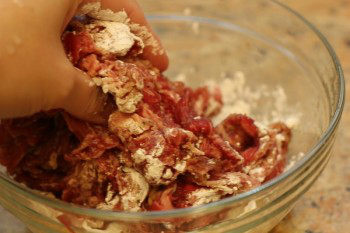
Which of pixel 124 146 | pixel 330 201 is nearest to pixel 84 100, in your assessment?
pixel 124 146

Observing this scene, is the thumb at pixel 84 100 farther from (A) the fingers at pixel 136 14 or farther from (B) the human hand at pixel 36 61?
(A) the fingers at pixel 136 14

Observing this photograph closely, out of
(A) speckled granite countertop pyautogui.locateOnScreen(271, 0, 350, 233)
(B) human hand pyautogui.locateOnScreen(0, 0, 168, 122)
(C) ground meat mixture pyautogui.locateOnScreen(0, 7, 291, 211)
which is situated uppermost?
(B) human hand pyautogui.locateOnScreen(0, 0, 168, 122)

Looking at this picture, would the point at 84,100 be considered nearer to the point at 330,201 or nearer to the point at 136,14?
the point at 136,14

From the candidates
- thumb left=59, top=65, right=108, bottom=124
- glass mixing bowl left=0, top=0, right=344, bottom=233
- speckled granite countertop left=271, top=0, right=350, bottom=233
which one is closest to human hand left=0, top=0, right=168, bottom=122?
thumb left=59, top=65, right=108, bottom=124

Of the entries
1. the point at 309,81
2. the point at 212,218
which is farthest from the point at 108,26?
the point at 309,81

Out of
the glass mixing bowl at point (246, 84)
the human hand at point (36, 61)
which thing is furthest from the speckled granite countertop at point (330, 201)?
the human hand at point (36, 61)

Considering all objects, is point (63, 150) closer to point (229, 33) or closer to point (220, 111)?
point (220, 111)

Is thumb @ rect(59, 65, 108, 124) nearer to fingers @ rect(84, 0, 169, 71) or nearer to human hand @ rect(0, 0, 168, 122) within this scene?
human hand @ rect(0, 0, 168, 122)
